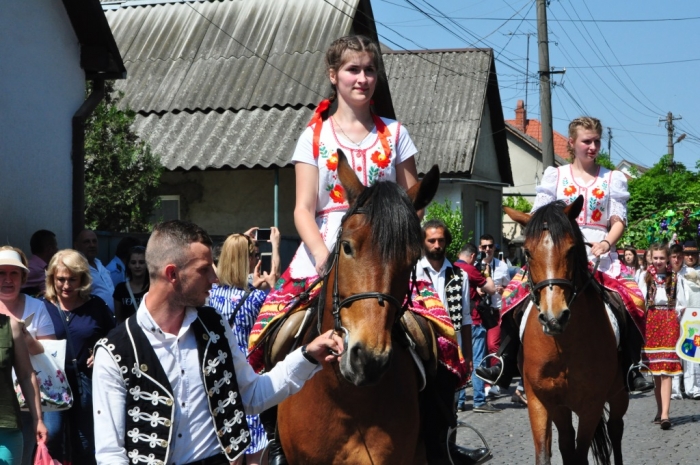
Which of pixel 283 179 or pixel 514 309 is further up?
pixel 283 179

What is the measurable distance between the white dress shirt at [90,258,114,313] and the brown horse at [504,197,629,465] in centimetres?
389

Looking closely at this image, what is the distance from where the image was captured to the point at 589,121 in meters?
Result: 7.91

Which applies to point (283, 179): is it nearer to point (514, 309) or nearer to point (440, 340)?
point (514, 309)

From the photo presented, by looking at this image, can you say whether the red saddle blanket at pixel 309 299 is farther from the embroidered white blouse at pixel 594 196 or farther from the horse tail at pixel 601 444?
the horse tail at pixel 601 444

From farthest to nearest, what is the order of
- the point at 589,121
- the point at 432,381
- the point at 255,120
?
1. the point at 255,120
2. the point at 589,121
3. the point at 432,381

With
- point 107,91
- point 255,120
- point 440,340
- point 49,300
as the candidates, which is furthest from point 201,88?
point 440,340

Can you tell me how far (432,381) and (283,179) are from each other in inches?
627

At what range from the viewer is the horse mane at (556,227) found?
696 cm

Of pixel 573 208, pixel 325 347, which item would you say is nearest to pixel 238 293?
pixel 573 208

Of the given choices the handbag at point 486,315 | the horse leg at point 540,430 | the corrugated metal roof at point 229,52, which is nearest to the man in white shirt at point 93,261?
the horse leg at point 540,430

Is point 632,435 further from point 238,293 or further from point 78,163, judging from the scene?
point 78,163

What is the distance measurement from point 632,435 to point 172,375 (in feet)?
29.3

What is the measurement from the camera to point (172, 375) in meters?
3.62

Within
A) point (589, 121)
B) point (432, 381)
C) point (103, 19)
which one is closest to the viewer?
point (432, 381)
